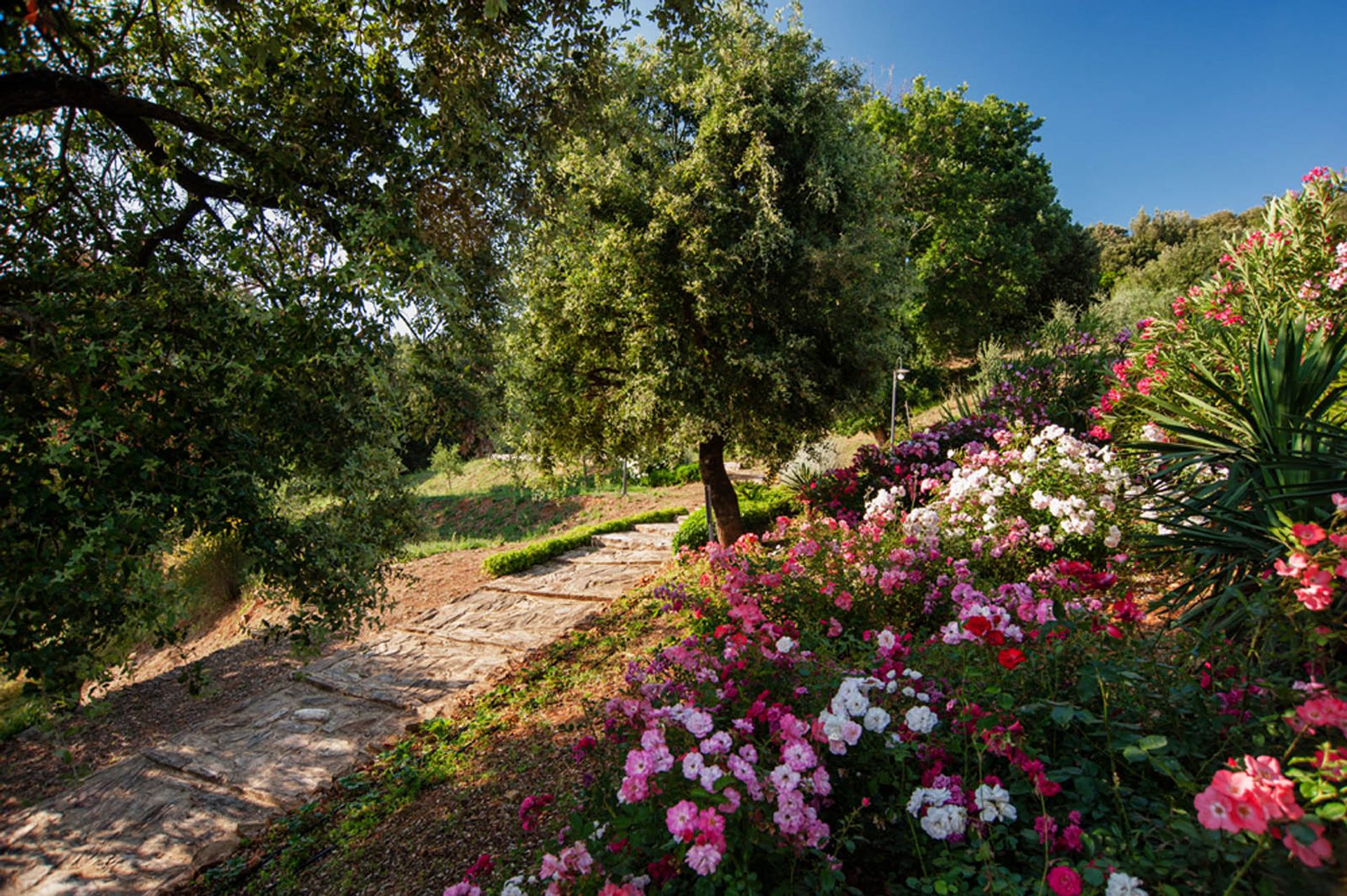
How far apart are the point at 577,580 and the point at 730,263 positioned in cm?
504

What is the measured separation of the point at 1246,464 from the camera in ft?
12.3

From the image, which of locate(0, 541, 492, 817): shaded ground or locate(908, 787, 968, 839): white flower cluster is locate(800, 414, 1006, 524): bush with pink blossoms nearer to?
locate(0, 541, 492, 817): shaded ground

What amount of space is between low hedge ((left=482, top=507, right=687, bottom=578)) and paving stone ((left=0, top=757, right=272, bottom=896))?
16.2ft

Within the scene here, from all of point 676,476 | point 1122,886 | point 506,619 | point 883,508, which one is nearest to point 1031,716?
point 1122,886

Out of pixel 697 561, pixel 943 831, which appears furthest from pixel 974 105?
pixel 943 831

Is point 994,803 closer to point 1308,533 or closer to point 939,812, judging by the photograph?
point 939,812

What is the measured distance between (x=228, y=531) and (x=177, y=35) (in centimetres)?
367

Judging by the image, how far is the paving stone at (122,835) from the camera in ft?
12.1

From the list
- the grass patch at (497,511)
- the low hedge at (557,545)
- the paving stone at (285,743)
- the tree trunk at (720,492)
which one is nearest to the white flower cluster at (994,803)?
the paving stone at (285,743)

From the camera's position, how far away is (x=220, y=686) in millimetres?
6785

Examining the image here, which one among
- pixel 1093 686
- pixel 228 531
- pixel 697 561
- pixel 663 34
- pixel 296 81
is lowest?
pixel 697 561

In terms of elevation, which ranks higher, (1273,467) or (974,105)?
(974,105)

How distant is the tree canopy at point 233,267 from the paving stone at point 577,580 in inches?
175

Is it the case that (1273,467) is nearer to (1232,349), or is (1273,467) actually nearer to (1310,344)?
(1310,344)
